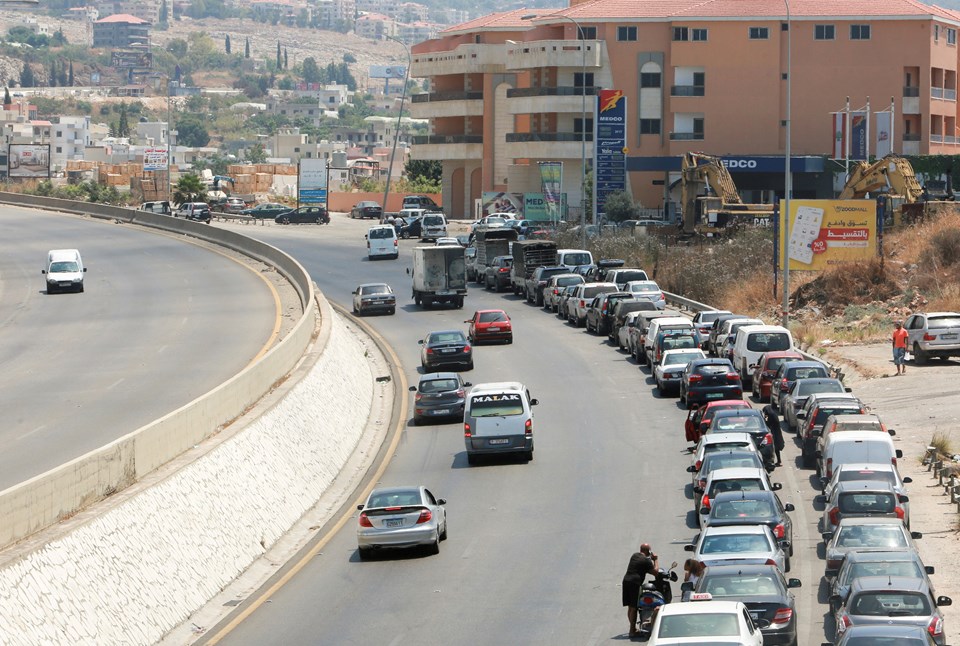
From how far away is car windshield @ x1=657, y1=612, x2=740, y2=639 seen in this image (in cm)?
1703

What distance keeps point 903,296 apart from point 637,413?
A: 67.0 feet

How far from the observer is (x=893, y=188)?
68.6m

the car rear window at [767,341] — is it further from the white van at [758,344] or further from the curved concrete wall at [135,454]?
the curved concrete wall at [135,454]

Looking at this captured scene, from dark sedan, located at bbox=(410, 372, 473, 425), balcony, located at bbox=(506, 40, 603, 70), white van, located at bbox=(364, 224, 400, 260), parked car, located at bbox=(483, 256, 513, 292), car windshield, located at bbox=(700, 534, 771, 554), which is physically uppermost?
balcony, located at bbox=(506, 40, 603, 70)

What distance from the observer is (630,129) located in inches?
4063

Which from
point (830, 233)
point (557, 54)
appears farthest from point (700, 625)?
point (557, 54)

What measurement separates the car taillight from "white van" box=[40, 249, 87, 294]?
51764 millimetres

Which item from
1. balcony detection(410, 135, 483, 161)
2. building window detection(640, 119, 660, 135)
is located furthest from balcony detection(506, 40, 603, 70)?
balcony detection(410, 135, 483, 161)

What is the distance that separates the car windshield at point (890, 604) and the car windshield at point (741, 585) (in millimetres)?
1080

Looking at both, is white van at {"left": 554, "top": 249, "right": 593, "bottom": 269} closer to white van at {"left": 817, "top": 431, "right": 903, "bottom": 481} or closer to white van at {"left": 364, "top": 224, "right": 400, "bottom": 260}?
white van at {"left": 364, "top": 224, "right": 400, "bottom": 260}

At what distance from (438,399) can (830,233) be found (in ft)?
79.6

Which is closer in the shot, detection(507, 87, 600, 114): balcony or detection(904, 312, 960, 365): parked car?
detection(904, 312, 960, 365): parked car

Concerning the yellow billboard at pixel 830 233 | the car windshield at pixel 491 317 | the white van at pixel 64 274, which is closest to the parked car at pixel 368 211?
the white van at pixel 64 274

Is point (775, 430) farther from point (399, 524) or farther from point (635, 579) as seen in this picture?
point (635, 579)
